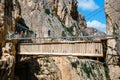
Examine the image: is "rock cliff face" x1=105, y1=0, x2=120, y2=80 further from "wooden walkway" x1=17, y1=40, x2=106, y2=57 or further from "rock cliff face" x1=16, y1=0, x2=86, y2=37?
"rock cliff face" x1=16, y1=0, x2=86, y2=37

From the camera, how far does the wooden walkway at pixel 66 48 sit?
1807 centimetres

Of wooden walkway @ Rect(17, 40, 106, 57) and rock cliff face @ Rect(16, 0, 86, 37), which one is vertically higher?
rock cliff face @ Rect(16, 0, 86, 37)

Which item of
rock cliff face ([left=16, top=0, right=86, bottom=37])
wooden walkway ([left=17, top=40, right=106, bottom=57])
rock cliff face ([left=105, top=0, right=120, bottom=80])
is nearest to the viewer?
rock cliff face ([left=105, top=0, right=120, bottom=80])

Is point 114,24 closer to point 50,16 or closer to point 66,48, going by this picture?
point 66,48

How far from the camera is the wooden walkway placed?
711 inches

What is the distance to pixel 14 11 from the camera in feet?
93.9

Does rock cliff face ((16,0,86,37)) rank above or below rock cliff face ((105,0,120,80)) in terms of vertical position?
above

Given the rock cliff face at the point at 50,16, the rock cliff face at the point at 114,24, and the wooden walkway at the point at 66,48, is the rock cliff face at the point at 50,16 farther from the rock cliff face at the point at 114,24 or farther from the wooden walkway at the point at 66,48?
the rock cliff face at the point at 114,24

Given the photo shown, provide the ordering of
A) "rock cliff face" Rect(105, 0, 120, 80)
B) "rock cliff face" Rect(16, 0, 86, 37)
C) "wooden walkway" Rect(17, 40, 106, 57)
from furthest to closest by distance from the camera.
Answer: "rock cliff face" Rect(16, 0, 86, 37) → "wooden walkway" Rect(17, 40, 106, 57) → "rock cliff face" Rect(105, 0, 120, 80)

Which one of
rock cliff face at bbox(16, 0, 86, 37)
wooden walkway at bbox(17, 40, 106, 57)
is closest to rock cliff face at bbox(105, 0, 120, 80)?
wooden walkway at bbox(17, 40, 106, 57)

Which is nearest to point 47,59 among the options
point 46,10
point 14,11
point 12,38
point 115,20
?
point 14,11

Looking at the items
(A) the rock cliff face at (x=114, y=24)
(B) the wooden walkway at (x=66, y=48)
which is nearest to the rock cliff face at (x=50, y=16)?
(B) the wooden walkway at (x=66, y=48)

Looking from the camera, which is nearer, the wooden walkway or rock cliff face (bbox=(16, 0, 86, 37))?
the wooden walkway

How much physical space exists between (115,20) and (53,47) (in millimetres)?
12350
